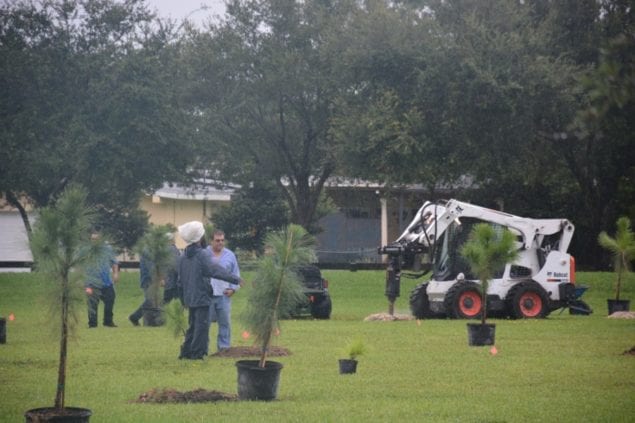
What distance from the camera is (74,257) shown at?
400 inches

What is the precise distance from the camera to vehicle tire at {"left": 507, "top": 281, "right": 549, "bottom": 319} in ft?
90.5

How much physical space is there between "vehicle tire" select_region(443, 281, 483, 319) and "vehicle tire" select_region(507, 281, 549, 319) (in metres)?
0.83

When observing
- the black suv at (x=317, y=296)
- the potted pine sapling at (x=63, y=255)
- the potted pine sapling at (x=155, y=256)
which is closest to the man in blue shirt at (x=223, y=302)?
the potted pine sapling at (x=155, y=256)

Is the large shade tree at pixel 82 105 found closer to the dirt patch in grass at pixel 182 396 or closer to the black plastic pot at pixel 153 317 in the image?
the black plastic pot at pixel 153 317

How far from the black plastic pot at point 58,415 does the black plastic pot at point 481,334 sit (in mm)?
10507

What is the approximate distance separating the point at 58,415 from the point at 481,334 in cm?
1086

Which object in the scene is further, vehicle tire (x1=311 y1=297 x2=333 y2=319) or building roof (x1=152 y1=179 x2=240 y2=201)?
building roof (x1=152 y1=179 x2=240 y2=201)

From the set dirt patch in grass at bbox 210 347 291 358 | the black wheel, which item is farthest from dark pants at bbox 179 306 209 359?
the black wheel

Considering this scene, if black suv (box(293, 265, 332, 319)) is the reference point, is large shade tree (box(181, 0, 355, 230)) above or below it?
above

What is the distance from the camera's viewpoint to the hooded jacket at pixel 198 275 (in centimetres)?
1581

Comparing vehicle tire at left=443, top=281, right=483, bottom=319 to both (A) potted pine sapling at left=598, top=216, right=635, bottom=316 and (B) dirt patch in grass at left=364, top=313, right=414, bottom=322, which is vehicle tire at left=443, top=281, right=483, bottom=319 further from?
(A) potted pine sapling at left=598, top=216, right=635, bottom=316

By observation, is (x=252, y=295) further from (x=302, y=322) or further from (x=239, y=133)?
(x=239, y=133)

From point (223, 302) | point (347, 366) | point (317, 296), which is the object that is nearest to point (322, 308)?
point (317, 296)

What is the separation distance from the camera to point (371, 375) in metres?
14.7
